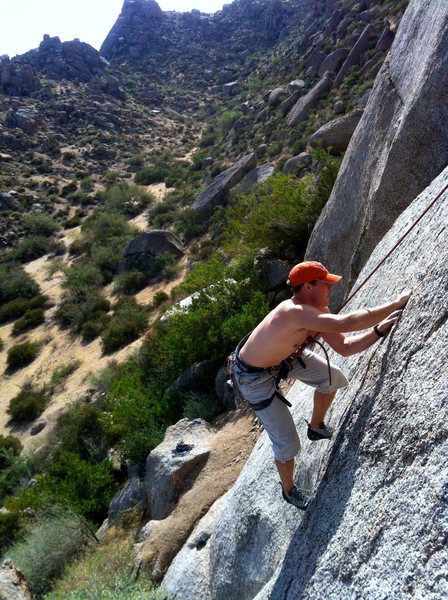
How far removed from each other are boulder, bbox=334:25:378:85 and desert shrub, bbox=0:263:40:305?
21.4 meters

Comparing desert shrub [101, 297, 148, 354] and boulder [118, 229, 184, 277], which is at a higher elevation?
boulder [118, 229, 184, 277]

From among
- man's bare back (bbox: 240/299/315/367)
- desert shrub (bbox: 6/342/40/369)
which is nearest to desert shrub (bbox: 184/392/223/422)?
man's bare back (bbox: 240/299/315/367)

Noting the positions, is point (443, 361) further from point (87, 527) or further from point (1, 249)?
point (1, 249)

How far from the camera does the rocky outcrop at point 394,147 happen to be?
232 inches

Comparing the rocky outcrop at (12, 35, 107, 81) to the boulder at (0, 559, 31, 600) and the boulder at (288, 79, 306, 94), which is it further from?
the boulder at (0, 559, 31, 600)

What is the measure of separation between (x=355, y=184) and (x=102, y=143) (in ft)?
147

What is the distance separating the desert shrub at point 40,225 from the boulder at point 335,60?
Answer: 70.3 feet

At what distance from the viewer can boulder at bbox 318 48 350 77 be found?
3027 cm

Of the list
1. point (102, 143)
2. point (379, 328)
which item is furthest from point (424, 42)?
point (102, 143)

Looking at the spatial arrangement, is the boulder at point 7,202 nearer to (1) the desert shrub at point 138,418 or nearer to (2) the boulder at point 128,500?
(1) the desert shrub at point 138,418

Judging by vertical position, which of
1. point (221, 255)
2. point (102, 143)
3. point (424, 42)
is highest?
point (102, 143)

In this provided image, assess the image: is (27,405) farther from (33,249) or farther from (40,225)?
(40,225)

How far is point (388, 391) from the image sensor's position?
287 cm

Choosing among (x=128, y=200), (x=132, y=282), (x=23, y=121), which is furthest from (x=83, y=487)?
(x=23, y=121)
